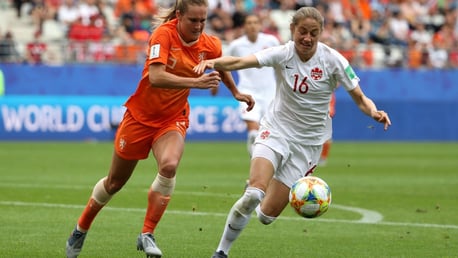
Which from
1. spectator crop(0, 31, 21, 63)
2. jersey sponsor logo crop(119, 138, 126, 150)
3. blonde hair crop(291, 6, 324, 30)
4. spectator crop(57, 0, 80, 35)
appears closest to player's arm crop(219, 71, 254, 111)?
blonde hair crop(291, 6, 324, 30)

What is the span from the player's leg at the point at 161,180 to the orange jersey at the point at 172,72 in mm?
199

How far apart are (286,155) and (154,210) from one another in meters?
1.26

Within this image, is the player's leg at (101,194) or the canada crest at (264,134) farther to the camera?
the canada crest at (264,134)

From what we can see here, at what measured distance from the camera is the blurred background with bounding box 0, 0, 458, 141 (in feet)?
Result: 93.7

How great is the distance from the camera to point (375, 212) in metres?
13.4

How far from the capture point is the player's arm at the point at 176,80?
8688 mm

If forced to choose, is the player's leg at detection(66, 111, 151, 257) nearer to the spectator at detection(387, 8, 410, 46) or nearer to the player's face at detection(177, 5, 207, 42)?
the player's face at detection(177, 5, 207, 42)

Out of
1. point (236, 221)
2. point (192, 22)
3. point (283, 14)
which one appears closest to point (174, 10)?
point (192, 22)

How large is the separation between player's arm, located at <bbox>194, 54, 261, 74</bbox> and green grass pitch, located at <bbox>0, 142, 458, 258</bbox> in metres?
1.75

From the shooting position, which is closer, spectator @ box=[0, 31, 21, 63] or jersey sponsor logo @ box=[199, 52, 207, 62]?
jersey sponsor logo @ box=[199, 52, 207, 62]

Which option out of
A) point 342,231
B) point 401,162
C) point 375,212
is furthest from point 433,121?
point 342,231

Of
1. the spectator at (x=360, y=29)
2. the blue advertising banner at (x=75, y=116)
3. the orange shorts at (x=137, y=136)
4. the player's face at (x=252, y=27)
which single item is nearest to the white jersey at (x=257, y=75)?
the player's face at (x=252, y=27)

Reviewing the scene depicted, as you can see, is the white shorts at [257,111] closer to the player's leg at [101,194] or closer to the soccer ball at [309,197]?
the player's leg at [101,194]

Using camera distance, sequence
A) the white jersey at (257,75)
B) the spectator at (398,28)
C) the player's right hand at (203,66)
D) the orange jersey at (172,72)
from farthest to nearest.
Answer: the spectator at (398,28) → the white jersey at (257,75) → the orange jersey at (172,72) → the player's right hand at (203,66)
